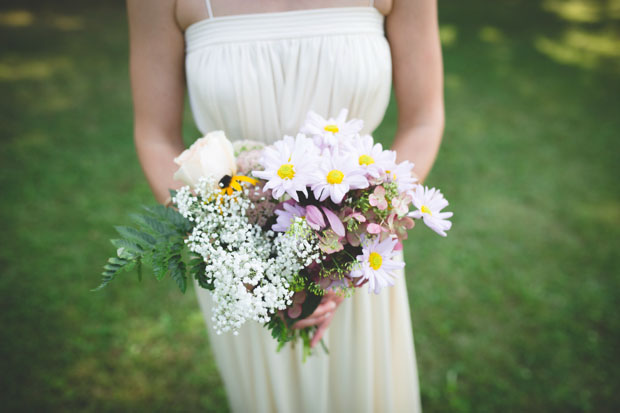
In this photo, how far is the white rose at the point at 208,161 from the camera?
1.11 meters

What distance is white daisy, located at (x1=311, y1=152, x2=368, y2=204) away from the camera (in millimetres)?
974

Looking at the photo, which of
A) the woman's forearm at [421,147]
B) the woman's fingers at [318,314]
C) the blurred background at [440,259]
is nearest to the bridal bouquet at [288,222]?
the woman's fingers at [318,314]

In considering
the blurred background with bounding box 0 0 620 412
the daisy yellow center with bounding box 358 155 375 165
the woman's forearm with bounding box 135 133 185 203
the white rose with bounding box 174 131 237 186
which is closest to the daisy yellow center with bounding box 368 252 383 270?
the daisy yellow center with bounding box 358 155 375 165

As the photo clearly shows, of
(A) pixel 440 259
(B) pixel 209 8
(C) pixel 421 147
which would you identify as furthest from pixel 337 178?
(A) pixel 440 259

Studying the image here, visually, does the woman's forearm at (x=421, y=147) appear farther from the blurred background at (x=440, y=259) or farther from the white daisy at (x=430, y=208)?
the blurred background at (x=440, y=259)

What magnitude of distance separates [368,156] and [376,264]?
280mm

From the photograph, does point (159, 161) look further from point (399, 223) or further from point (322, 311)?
point (399, 223)

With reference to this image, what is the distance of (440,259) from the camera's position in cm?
362

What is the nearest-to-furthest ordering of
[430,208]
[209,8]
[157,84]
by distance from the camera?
1. [430,208]
2. [209,8]
3. [157,84]

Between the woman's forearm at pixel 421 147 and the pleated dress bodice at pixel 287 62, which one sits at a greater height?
the pleated dress bodice at pixel 287 62

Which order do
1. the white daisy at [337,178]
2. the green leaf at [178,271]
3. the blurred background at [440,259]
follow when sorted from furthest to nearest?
the blurred background at [440,259], the green leaf at [178,271], the white daisy at [337,178]

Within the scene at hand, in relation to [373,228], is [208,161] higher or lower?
higher

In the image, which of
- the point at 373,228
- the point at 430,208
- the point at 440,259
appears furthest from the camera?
the point at 440,259

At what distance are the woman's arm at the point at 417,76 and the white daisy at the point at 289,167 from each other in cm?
70
